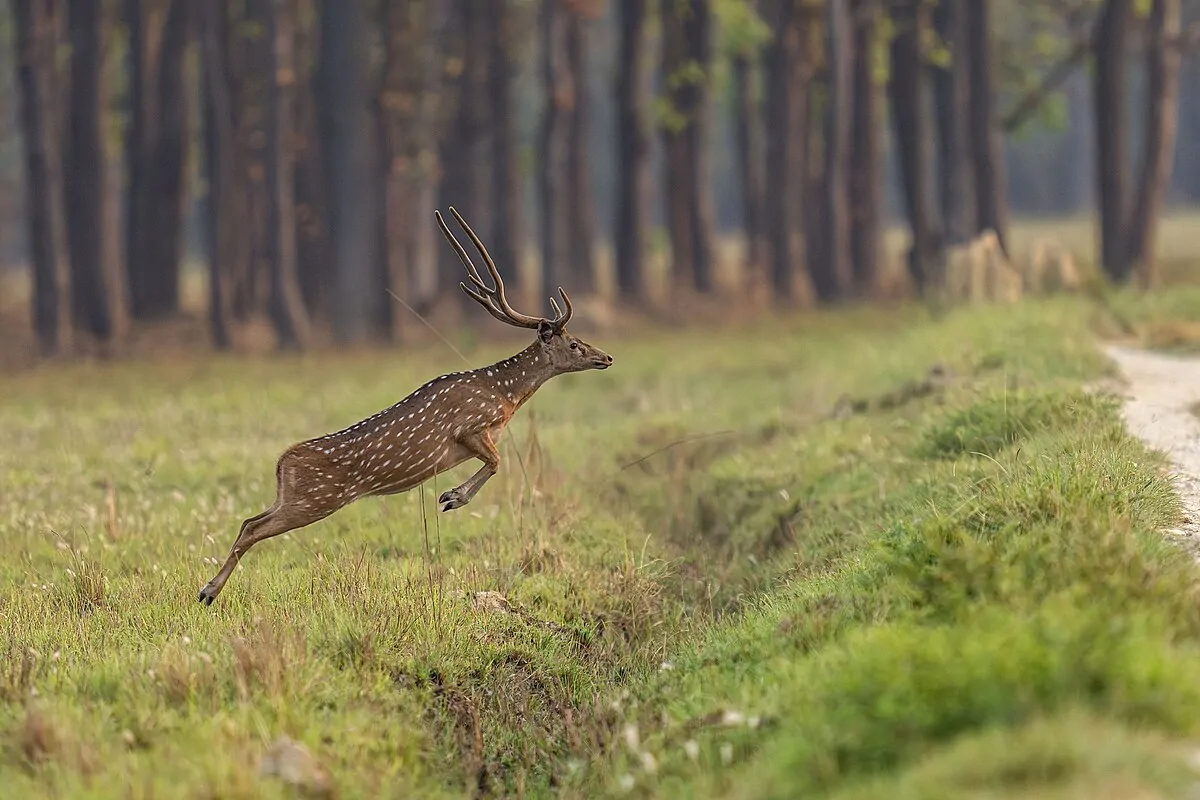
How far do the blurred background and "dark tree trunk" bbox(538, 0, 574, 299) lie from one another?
1.6 inches

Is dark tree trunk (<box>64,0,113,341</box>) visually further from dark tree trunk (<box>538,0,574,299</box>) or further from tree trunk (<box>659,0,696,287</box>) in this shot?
tree trunk (<box>659,0,696,287</box>)

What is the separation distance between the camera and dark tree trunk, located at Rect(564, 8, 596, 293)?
26.1 m

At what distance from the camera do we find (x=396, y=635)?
25.4 ft

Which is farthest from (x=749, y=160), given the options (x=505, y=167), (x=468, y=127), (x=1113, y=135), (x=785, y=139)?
(x=1113, y=135)

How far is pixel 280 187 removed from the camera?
2286 cm

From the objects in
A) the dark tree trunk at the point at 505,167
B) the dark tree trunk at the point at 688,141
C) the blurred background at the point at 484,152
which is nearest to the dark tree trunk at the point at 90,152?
the blurred background at the point at 484,152

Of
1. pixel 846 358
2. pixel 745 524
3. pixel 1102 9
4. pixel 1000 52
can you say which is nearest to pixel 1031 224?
pixel 1000 52

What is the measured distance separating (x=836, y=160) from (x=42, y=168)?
41.3 feet

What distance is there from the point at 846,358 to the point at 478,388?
10082 mm

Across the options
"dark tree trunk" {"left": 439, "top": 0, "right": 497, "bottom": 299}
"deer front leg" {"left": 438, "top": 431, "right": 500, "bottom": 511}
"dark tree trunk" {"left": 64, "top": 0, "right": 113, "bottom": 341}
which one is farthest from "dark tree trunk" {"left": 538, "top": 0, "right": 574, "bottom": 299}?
"deer front leg" {"left": 438, "top": 431, "right": 500, "bottom": 511}

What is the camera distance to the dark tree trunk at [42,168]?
22188 millimetres

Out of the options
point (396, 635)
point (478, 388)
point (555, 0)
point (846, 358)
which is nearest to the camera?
point (396, 635)

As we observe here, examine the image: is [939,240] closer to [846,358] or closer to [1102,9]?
[1102,9]

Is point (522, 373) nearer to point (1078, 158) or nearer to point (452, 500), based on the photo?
point (452, 500)
